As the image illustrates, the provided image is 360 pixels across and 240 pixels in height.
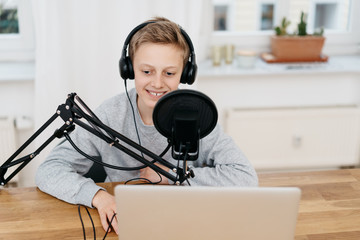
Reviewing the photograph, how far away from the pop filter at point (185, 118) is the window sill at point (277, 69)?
148 centimetres

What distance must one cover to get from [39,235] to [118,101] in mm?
570

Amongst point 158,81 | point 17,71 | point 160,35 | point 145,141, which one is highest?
point 160,35

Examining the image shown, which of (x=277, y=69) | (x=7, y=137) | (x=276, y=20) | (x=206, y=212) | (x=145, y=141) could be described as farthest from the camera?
(x=276, y=20)

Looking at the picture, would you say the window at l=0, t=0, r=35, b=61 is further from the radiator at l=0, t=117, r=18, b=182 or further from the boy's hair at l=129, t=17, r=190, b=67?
the boy's hair at l=129, t=17, r=190, b=67

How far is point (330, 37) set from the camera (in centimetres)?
A: 286

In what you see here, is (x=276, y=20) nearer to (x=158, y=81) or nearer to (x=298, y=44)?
(x=298, y=44)

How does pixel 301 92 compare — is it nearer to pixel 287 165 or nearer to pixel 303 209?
pixel 287 165

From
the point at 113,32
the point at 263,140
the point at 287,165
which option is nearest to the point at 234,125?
the point at 263,140

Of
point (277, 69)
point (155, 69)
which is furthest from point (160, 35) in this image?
point (277, 69)

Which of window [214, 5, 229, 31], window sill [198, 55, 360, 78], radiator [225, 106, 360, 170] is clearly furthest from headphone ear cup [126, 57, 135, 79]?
window [214, 5, 229, 31]

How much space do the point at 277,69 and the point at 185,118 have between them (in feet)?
5.60

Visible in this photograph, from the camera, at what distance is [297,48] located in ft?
8.78

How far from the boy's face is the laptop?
0.56 meters

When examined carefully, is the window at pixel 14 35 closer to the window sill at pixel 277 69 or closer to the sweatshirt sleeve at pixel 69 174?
the window sill at pixel 277 69
